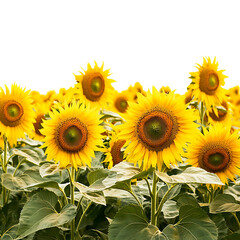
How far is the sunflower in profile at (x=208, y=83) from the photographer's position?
13.1 feet

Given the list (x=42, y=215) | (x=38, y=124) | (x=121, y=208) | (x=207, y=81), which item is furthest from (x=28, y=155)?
(x=207, y=81)

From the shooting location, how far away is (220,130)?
8.64 feet

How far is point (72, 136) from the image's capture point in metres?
2.56

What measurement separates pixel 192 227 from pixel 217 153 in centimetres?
64

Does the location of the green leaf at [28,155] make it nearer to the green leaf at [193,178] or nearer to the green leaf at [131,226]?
the green leaf at [131,226]

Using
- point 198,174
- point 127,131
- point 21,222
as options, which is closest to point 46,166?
point 21,222

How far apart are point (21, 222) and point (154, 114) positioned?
953 millimetres

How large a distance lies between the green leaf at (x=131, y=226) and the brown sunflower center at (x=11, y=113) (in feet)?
5.55

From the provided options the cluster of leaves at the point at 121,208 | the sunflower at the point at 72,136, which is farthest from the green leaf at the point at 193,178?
the sunflower at the point at 72,136

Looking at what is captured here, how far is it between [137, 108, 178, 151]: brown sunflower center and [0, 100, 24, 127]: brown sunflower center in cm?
159

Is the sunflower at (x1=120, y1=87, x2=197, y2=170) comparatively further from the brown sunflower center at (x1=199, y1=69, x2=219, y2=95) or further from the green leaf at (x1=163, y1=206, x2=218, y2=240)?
the brown sunflower center at (x1=199, y1=69, x2=219, y2=95)

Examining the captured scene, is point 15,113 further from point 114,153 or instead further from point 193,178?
point 193,178

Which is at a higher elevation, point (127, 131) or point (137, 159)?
point (127, 131)

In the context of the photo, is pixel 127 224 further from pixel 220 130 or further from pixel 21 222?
pixel 220 130
